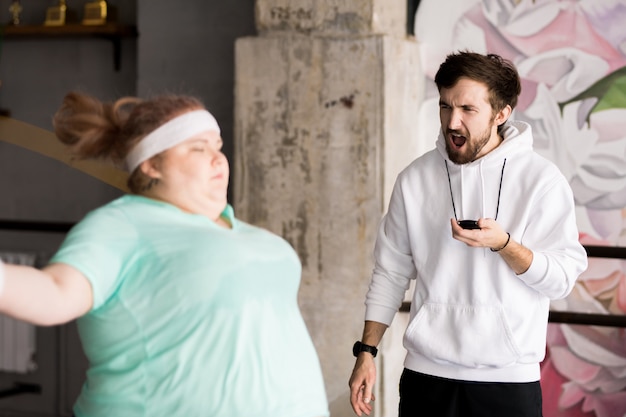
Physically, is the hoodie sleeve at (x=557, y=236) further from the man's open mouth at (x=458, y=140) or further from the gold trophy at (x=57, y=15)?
the gold trophy at (x=57, y=15)

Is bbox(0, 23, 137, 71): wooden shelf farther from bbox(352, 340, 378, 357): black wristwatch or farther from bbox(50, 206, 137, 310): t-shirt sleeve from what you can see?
bbox(50, 206, 137, 310): t-shirt sleeve

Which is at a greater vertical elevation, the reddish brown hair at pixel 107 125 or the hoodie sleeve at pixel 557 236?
the reddish brown hair at pixel 107 125

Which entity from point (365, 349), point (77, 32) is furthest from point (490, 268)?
point (77, 32)

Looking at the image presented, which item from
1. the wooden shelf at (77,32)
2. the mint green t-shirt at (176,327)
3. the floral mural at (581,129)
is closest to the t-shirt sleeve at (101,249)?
the mint green t-shirt at (176,327)

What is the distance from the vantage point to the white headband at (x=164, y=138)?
1.81 metres

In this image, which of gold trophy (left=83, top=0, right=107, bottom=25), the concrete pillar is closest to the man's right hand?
the concrete pillar

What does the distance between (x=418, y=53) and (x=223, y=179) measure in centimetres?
229

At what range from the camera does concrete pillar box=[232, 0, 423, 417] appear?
369cm

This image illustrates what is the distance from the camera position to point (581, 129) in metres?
3.77

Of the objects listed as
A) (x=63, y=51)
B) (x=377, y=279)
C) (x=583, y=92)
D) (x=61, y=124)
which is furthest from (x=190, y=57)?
(x=61, y=124)

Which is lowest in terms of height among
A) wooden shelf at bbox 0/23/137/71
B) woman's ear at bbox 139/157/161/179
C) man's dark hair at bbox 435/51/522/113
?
woman's ear at bbox 139/157/161/179

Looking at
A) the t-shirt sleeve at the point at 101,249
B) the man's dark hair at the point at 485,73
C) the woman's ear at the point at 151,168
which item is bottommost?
the t-shirt sleeve at the point at 101,249

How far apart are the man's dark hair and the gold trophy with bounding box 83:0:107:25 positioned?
9.14 ft

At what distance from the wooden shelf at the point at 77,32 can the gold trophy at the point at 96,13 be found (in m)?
0.06
